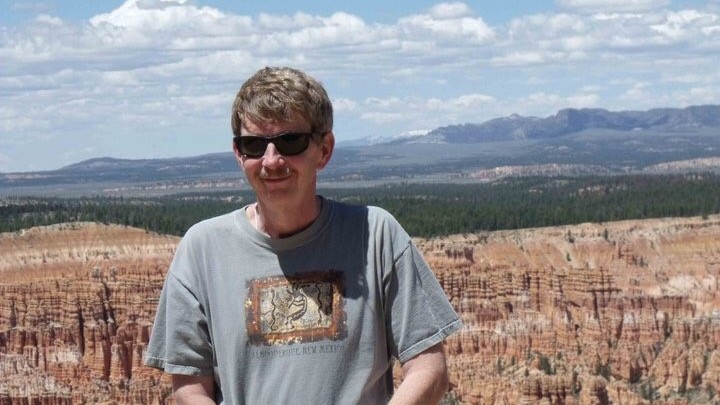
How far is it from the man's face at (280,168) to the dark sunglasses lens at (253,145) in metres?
0.03

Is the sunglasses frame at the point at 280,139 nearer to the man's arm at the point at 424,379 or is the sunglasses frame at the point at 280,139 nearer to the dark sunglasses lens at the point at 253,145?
the dark sunglasses lens at the point at 253,145

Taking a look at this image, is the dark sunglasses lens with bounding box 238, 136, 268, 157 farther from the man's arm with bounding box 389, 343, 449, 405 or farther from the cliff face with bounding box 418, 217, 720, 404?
the cliff face with bounding box 418, 217, 720, 404

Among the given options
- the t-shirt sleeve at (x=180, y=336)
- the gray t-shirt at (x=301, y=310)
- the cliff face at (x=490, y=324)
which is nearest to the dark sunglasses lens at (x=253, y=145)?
the gray t-shirt at (x=301, y=310)

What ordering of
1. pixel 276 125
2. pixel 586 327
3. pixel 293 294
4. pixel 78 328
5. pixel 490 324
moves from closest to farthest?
1. pixel 276 125
2. pixel 293 294
3. pixel 78 328
4. pixel 490 324
5. pixel 586 327

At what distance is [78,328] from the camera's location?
77.8 metres

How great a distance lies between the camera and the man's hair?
8211mm

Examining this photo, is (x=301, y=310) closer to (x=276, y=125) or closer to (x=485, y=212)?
(x=276, y=125)

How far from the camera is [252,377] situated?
8.42 meters

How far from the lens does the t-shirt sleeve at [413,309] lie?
845 centimetres

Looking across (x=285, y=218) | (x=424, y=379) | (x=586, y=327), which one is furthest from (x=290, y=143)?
(x=586, y=327)

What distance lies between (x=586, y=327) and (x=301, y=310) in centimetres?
7717

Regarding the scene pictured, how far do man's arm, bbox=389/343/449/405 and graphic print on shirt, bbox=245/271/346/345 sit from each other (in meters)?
0.50

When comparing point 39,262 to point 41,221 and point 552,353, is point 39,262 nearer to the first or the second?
point 41,221

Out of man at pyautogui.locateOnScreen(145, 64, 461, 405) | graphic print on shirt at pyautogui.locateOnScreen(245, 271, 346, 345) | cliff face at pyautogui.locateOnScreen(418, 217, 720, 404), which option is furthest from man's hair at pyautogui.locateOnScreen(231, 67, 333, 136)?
cliff face at pyautogui.locateOnScreen(418, 217, 720, 404)
